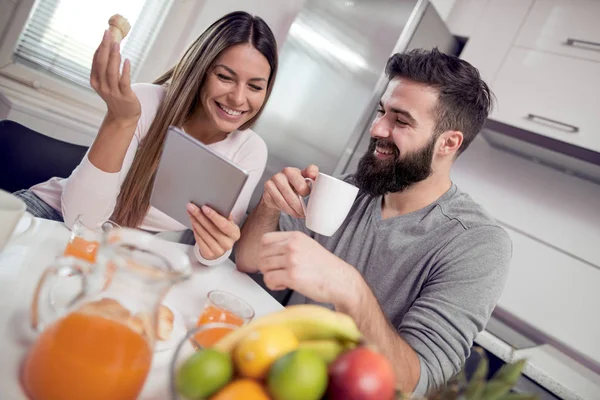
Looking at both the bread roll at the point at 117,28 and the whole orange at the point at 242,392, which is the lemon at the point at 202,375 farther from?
the bread roll at the point at 117,28

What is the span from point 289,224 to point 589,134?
4.44ft

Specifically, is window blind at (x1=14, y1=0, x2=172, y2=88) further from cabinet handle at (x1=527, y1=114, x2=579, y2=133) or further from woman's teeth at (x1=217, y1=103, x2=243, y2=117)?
cabinet handle at (x1=527, y1=114, x2=579, y2=133)

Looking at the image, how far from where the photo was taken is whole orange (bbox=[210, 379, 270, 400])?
1.18 feet

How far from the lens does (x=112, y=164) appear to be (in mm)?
1041

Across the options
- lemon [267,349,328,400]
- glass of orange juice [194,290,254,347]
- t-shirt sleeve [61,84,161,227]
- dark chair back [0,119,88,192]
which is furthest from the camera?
dark chair back [0,119,88,192]

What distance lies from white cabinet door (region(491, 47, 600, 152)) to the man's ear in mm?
793

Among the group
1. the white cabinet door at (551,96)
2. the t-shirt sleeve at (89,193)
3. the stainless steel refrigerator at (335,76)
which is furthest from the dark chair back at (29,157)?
the white cabinet door at (551,96)

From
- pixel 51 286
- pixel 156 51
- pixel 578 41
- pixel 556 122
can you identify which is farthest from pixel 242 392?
pixel 156 51

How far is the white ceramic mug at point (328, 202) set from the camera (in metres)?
0.88

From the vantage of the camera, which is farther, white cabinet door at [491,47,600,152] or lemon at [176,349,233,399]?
white cabinet door at [491,47,600,152]

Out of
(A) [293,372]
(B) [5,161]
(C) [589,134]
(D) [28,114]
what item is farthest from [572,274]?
(D) [28,114]

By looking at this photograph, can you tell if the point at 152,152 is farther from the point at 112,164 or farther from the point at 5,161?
the point at 5,161

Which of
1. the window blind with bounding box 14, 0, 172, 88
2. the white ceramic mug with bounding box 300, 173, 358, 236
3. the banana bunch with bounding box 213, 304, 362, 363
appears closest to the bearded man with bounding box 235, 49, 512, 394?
the white ceramic mug with bounding box 300, 173, 358, 236

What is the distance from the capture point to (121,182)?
125cm
